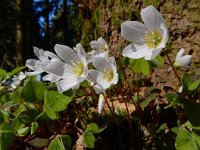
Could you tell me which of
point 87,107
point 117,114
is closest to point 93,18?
point 87,107

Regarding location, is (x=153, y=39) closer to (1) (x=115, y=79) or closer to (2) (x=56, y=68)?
(1) (x=115, y=79)

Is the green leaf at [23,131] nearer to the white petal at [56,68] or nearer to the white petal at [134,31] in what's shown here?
the white petal at [56,68]

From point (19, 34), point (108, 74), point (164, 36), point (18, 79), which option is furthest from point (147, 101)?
point (19, 34)

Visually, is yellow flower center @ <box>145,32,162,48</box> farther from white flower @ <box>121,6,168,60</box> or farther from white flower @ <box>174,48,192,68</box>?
A: white flower @ <box>174,48,192,68</box>

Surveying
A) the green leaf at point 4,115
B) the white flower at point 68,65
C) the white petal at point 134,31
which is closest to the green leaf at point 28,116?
the green leaf at point 4,115

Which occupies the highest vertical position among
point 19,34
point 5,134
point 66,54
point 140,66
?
point 66,54

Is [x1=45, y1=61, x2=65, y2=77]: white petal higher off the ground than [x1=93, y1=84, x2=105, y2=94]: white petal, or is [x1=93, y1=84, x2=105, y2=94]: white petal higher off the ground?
[x1=45, y1=61, x2=65, y2=77]: white petal

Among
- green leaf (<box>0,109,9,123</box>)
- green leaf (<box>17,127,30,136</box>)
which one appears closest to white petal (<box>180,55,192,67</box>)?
green leaf (<box>17,127,30,136</box>)
